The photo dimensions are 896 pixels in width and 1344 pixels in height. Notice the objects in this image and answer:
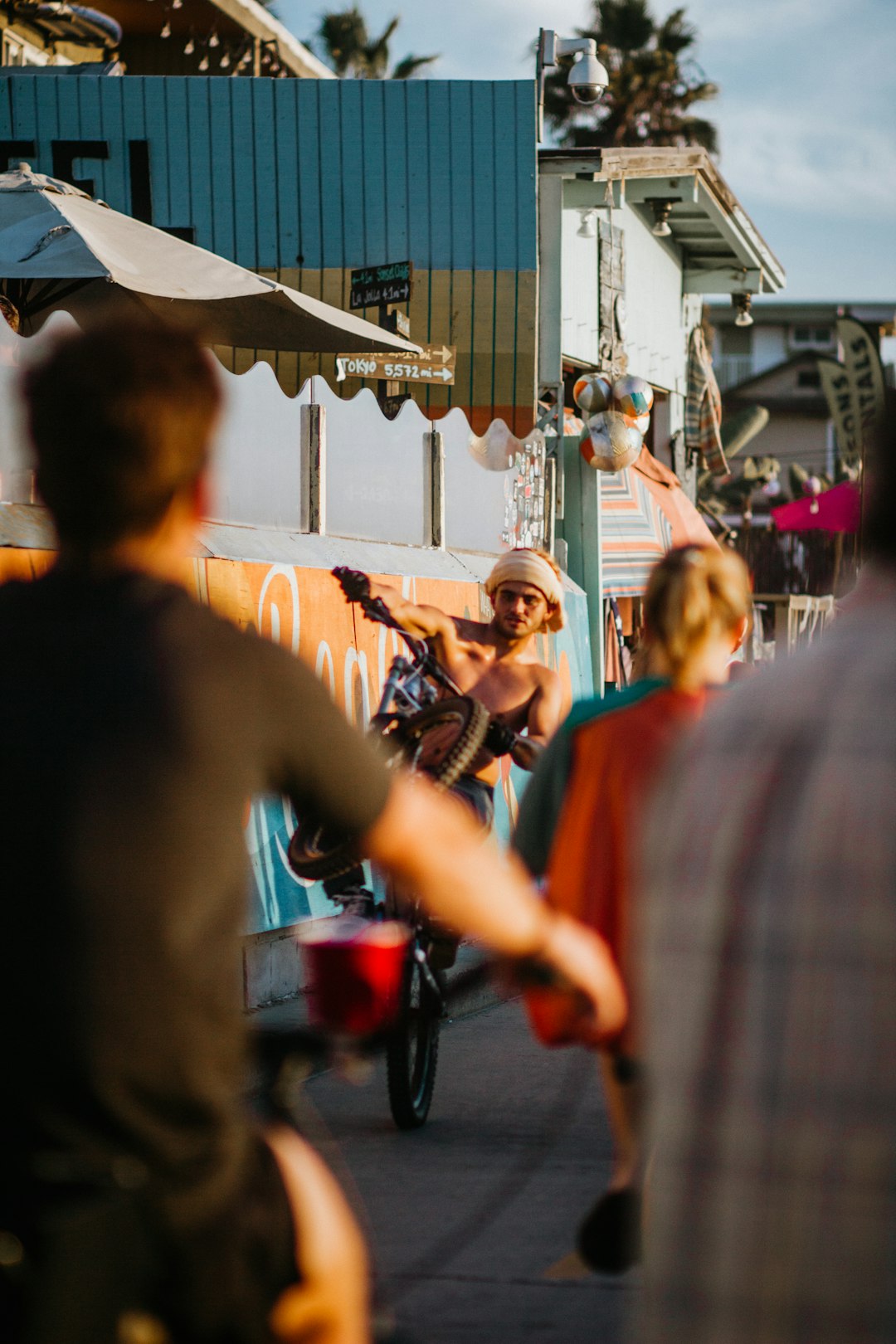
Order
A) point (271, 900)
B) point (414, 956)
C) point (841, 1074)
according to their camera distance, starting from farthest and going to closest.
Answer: point (271, 900)
point (414, 956)
point (841, 1074)

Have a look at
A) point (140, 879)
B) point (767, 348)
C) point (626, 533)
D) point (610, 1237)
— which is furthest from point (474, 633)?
point (767, 348)

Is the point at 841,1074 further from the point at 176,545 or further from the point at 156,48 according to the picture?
the point at 156,48

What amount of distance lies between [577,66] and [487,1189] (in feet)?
50.4

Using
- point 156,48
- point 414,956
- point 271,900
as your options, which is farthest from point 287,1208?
point 156,48

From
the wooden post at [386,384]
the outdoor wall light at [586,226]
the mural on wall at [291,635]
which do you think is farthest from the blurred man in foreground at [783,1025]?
the outdoor wall light at [586,226]

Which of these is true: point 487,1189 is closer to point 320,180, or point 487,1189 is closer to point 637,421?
point 637,421

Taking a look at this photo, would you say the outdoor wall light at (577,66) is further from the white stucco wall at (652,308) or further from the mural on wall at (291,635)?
the mural on wall at (291,635)

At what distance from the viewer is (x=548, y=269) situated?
64.4 feet

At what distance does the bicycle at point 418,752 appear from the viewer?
6117mm

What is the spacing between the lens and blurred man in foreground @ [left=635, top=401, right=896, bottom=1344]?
5.52 feet

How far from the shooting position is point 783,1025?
68.1 inches

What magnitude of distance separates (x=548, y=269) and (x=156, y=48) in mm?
8995

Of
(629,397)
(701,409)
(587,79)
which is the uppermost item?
(587,79)

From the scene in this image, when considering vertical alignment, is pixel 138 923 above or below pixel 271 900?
above
